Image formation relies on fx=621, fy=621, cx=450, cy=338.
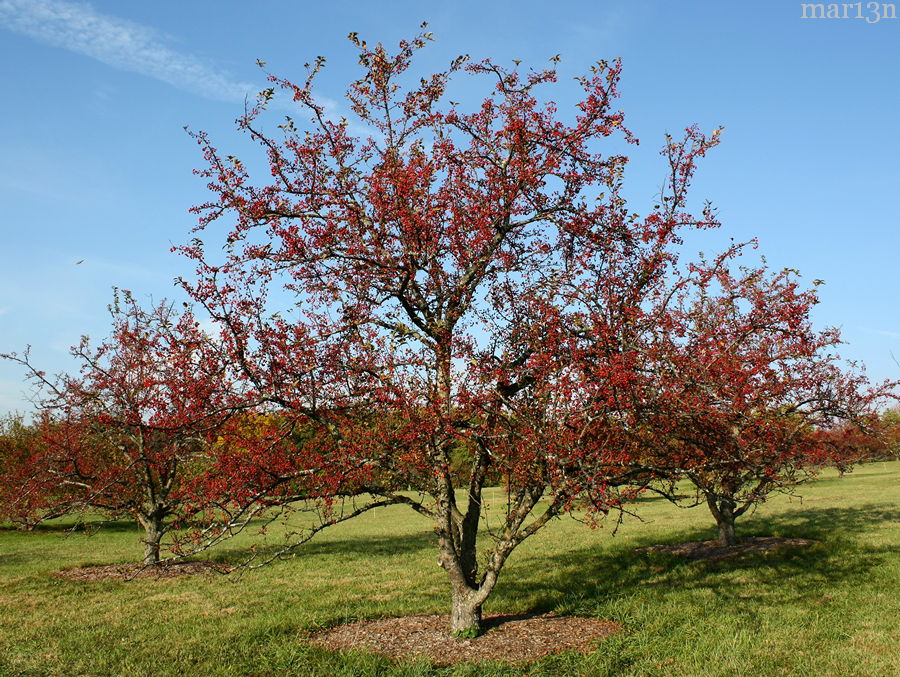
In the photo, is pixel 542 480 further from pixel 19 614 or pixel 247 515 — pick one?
pixel 19 614

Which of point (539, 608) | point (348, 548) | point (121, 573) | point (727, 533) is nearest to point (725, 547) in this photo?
point (727, 533)

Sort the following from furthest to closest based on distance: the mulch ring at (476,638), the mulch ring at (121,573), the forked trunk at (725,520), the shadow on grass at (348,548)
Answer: the shadow on grass at (348,548) → the mulch ring at (121,573) → the forked trunk at (725,520) → the mulch ring at (476,638)

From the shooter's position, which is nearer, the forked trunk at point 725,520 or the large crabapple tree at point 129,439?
the large crabapple tree at point 129,439

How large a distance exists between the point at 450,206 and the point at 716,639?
24.2 ft

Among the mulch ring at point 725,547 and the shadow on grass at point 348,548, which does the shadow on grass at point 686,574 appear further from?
the shadow on grass at point 348,548

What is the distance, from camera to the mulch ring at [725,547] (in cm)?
1546

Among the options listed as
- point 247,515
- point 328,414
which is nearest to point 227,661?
point 247,515

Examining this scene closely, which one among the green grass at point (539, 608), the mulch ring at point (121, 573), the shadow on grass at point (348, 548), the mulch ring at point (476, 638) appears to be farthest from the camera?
the shadow on grass at point (348, 548)

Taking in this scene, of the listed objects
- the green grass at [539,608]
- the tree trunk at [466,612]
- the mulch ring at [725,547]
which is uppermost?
the tree trunk at [466,612]

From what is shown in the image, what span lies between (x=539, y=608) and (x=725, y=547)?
7532 mm

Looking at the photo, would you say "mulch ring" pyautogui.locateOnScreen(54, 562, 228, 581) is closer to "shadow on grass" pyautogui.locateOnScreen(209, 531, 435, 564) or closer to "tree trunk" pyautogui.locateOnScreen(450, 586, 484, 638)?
"shadow on grass" pyautogui.locateOnScreen(209, 531, 435, 564)

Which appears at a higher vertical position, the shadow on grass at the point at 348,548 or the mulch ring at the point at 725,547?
the mulch ring at the point at 725,547

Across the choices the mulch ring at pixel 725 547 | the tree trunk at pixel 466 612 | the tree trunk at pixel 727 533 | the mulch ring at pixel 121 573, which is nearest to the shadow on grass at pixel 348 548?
the mulch ring at pixel 121 573

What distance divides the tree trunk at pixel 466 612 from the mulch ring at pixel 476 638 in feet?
0.43
